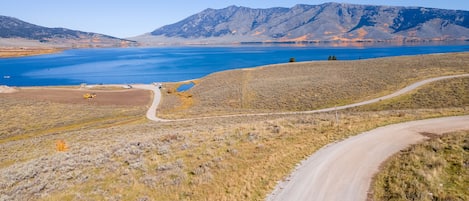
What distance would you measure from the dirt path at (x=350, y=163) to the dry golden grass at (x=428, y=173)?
0.68 m

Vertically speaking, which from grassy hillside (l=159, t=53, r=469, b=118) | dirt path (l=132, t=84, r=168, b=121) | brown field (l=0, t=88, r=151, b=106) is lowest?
brown field (l=0, t=88, r=151, b=106)

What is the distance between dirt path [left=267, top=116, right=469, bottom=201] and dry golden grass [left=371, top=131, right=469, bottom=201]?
684 mm

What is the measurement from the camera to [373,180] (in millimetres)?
14656

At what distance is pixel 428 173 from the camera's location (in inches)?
571

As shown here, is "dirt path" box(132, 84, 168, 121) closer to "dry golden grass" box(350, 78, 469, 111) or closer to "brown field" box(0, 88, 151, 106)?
"brown field" box(0, 88, 151, 106)

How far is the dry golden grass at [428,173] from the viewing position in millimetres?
13086

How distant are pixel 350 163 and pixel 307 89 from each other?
49089 mm

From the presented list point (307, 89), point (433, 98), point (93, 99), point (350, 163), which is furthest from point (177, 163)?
point (93, 99)

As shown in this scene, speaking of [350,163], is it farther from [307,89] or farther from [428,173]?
[307,89]

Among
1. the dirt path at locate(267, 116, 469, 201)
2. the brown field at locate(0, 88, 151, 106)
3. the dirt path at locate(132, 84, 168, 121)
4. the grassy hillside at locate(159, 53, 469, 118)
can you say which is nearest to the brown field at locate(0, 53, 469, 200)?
the dirt path at locate(267, 116, 469, 201)

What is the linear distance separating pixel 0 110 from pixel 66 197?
185 ft

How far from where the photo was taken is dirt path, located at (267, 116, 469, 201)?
46.0 ft

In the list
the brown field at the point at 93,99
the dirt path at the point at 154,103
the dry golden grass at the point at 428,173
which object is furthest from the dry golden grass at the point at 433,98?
the brown field at the point at 93,99

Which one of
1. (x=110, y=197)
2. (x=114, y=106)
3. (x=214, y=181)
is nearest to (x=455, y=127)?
(x=214, y=181)
